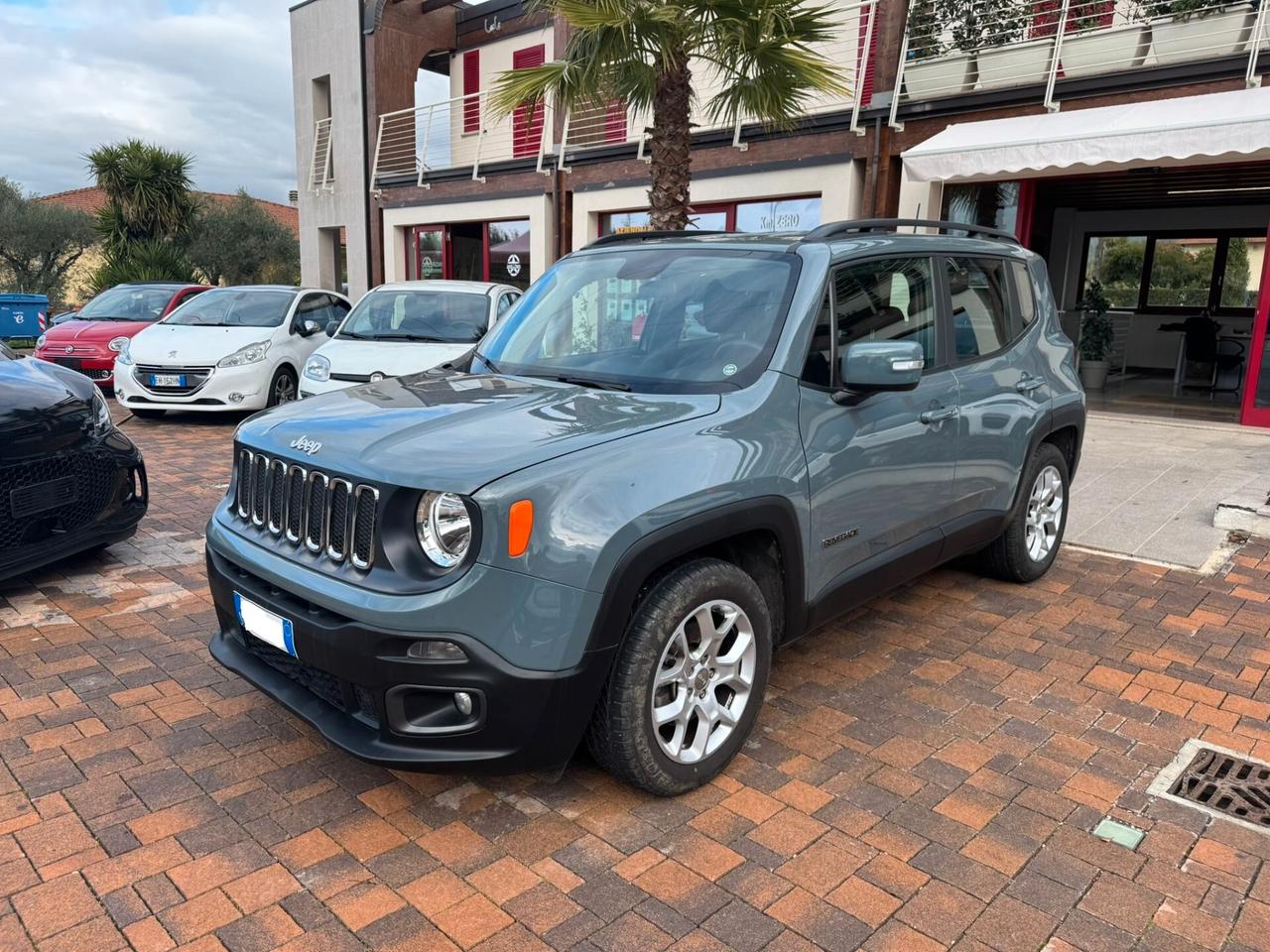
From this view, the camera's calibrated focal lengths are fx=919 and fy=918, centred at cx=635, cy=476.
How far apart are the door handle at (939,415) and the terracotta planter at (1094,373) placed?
10.1 metres

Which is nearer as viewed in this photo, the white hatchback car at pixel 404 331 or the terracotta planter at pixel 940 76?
the white hatchback car at pixel 404 331

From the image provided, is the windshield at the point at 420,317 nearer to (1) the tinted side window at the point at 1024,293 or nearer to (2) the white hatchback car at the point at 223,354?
(2) the white hatchback car at the point at 223,354

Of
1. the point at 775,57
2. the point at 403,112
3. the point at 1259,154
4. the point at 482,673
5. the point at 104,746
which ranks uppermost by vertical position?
the point at 403,112

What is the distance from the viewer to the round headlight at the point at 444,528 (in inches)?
96.7

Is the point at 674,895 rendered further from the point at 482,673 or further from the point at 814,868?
the point at 482,673

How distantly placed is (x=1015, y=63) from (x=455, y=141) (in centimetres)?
1179

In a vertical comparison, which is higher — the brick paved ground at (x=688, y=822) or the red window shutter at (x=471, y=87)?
the red window shutter at (x=471, y=87)

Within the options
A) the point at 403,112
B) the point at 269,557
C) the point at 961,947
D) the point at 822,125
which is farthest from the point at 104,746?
the point at 403,112

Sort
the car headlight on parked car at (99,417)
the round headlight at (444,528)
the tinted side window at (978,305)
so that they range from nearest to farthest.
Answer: the round headlight at (444,528) → the tinted side window at (978,305) → the car headlight on parked car at (99,417)

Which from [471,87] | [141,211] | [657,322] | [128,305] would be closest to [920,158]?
[657,322]

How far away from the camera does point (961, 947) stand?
2.27 m

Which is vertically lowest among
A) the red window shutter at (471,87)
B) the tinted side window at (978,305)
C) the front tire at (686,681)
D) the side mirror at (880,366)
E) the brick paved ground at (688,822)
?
the brick paved ground at (688,822)

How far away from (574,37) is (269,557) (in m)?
7.03

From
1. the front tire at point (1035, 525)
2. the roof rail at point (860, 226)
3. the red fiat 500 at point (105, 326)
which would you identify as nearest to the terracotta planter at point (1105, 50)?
the front tire at point (1035, 525)
